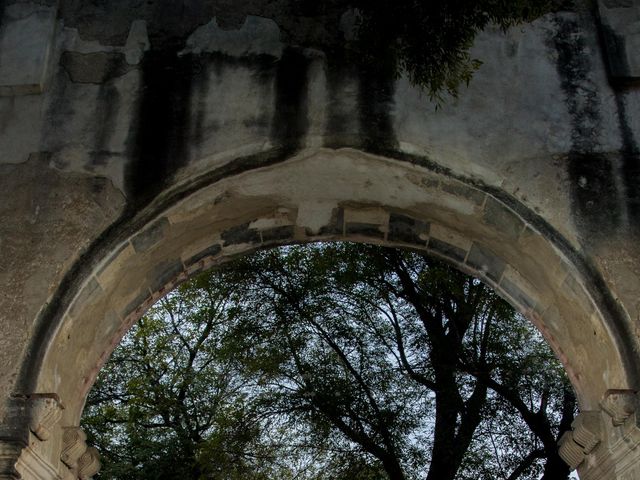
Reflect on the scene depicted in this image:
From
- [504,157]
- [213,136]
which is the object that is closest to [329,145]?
[213,136]

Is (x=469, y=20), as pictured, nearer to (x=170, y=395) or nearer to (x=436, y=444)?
(x=436, y=444)

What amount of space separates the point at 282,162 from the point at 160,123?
81cm

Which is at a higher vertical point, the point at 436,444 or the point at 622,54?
the point at 622,54

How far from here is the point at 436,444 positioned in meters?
9.70

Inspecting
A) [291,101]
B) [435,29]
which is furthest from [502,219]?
[291,101]

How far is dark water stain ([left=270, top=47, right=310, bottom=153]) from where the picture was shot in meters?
5.38

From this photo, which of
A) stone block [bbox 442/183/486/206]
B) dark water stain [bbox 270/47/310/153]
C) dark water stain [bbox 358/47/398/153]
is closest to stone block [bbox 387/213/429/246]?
stone block [bbox 442/183/486/206]

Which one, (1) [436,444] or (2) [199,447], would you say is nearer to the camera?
(1) [436,444]

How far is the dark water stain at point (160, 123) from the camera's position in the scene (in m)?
5.26

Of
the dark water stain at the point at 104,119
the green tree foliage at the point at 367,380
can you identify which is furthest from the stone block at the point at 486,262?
the green tree foliage at the point at 367,380

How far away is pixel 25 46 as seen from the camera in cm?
567

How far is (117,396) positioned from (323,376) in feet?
15.2

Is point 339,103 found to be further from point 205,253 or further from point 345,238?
point 205,253

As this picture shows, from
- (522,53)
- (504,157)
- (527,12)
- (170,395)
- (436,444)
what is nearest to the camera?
(527,12)
